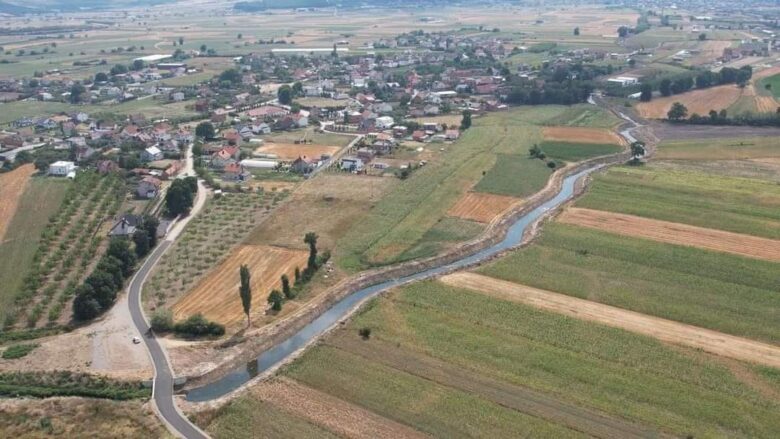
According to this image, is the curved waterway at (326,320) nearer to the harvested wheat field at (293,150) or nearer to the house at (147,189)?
the house at (147,189)

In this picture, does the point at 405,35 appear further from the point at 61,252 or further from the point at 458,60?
the point at 61,252

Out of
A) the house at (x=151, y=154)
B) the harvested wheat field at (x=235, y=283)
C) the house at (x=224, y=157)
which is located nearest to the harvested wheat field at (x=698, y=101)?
the house at (x=224, y=157)

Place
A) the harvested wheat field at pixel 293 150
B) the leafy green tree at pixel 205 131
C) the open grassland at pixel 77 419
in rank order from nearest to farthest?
the open grassland at pixel 77 419, the harvested wheat field at pixel 293 150, the leafy green tree at pixel 205 131

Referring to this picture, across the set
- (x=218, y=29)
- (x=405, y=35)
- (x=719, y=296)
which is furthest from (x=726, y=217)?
(x=218, y=29)

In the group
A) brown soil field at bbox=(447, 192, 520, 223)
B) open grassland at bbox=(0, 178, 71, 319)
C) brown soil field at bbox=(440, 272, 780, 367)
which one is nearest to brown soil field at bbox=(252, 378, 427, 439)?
brown soil field at bbox=(440, 272, 780, 367)

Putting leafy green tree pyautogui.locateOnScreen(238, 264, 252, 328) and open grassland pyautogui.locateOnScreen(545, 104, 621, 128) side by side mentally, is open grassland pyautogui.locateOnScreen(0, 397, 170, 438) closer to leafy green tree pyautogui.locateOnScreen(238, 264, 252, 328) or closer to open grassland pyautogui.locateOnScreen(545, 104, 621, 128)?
leafy green tree pyautogui.locateOnScreen(238, 264, 252, 328)

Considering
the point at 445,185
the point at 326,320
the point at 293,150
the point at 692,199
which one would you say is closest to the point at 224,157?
the point at 293,150

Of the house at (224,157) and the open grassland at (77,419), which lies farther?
the house at (224,157)
